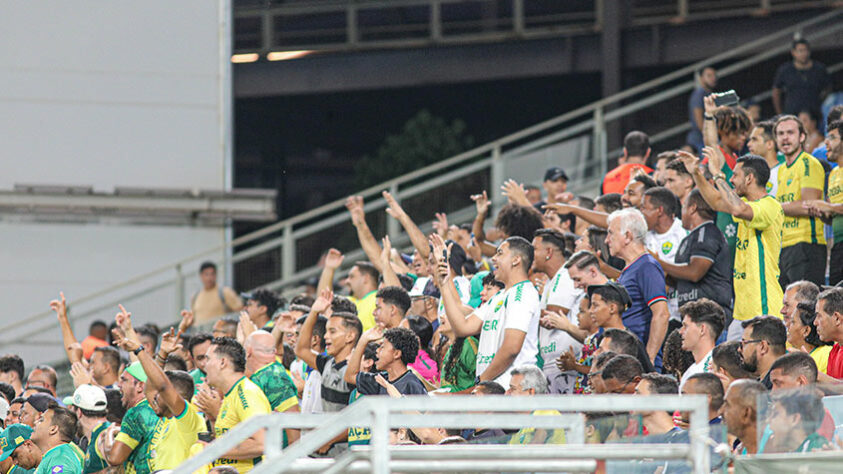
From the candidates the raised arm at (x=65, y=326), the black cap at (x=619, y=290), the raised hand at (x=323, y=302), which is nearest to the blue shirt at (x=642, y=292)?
the black cap at (x=619, y=290)

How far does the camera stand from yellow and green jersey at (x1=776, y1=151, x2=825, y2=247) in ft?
32.2

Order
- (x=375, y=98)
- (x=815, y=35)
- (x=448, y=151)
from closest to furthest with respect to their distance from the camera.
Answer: (x=815, y=35) → (x=448, y=151) → (x=375, y=98)

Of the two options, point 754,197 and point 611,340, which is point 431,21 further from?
point 611,340

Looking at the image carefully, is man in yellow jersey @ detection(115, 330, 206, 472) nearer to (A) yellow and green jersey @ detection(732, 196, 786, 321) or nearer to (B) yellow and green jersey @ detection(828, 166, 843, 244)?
(A) yellow and green jersey @ detection(732, 196, 786, 321)

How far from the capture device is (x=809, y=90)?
15.2 metres

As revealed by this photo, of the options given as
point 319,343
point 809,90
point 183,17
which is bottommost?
point 319,343

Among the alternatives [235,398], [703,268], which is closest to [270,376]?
[235,398]

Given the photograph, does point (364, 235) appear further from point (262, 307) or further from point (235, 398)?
point (235, 398)

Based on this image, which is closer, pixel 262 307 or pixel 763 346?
pixel 763 346

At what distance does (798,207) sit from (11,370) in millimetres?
7120

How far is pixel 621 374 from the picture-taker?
23.8 ft

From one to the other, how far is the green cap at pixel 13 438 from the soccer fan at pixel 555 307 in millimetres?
3910

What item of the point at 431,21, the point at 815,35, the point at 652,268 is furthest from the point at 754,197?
the point at 431,21

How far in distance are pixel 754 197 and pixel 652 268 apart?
3.85 ft
